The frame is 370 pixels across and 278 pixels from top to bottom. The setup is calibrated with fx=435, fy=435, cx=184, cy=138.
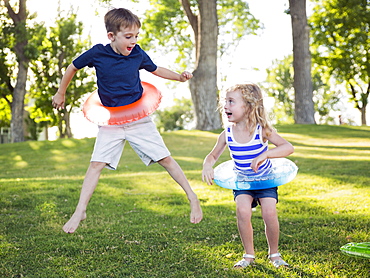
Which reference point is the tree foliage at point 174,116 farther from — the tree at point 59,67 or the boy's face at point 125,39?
the boy's face at point 125,39

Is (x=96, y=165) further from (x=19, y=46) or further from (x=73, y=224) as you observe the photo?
(x=19, y=46)

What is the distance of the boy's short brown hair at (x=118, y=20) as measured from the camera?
3537 mm

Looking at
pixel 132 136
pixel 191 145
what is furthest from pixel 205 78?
pixel 132 136

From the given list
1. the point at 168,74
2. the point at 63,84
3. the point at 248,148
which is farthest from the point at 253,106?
the point at 63,84

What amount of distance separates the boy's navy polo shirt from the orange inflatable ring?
0.07 metres

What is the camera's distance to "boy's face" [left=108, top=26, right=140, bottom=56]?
3.57 m

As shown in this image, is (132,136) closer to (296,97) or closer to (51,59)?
(296,97)

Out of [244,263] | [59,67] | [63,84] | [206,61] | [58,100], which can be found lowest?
[244,263]

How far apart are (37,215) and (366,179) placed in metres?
5.54

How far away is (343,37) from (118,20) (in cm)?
2786

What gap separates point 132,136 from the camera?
3.95 m

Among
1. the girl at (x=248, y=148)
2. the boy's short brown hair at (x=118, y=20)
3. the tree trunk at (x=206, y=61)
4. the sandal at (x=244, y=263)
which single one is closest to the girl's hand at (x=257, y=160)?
the girl at (x=248, y=148)

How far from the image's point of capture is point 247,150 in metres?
3.46

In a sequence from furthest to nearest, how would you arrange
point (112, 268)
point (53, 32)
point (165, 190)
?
point (53, 32) < point (165, 190) < point (112, 268)
